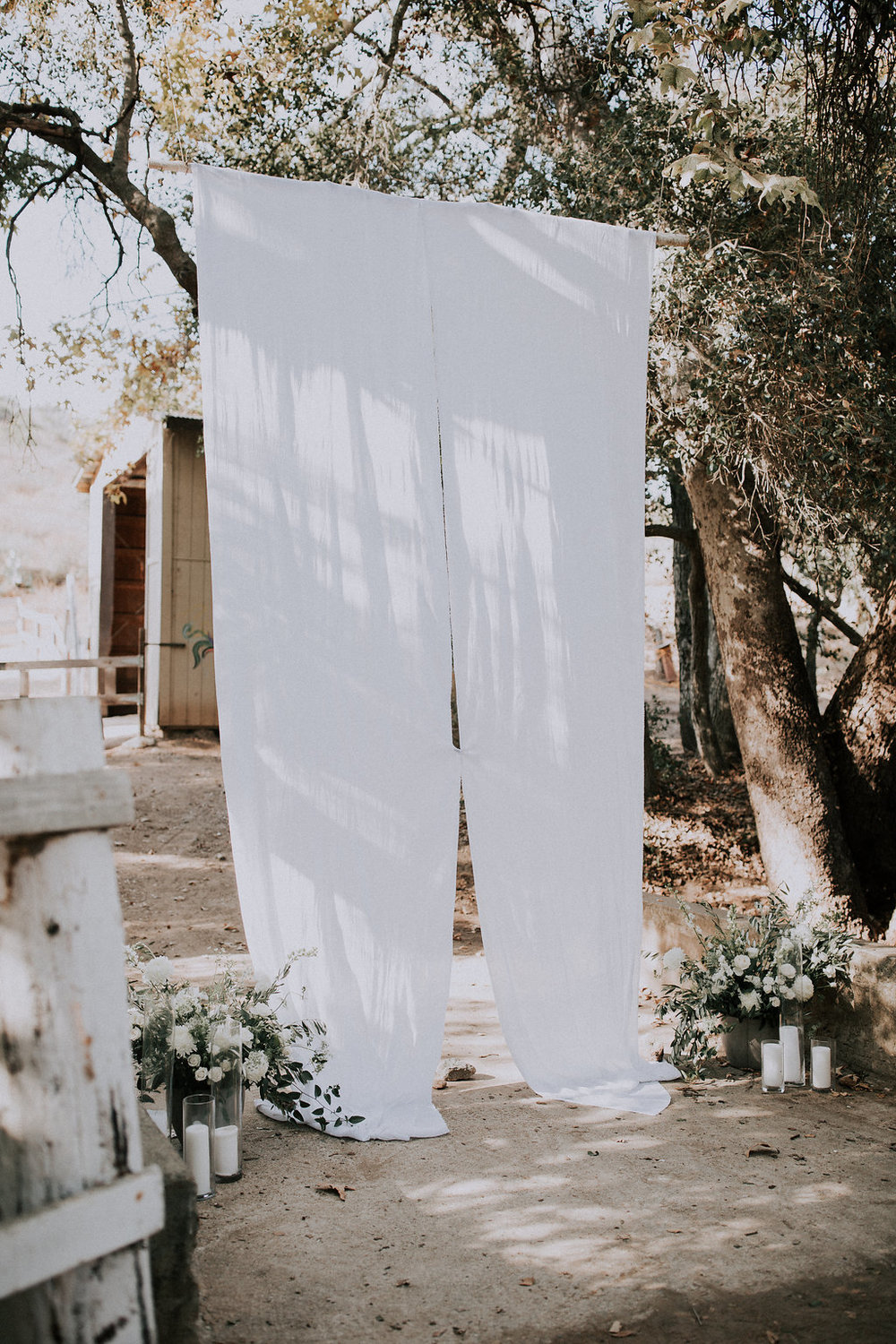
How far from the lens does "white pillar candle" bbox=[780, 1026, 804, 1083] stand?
3.94m

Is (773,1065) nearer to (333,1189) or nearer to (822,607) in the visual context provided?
(333,1189)

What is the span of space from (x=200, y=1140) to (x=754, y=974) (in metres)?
2.19

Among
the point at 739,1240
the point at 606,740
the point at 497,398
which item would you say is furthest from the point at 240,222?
the point at 739,1240

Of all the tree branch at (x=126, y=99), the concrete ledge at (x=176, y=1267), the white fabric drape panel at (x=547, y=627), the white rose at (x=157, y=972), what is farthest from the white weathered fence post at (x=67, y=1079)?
the tree branch at (x=126, y=99)

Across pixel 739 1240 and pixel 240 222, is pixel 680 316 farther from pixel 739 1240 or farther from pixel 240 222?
pixel 739 1240

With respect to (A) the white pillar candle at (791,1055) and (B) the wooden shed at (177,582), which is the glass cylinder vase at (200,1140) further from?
(B) the wooden shed at (177,582)

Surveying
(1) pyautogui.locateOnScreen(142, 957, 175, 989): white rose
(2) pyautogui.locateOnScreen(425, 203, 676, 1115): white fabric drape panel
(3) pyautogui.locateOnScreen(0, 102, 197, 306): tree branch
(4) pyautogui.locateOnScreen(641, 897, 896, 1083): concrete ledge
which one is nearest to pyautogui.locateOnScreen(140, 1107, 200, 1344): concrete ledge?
(1) pyautogui.locateOnScreen(142, 957, 175, 989): white rose

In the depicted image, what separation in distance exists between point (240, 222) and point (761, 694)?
387cm

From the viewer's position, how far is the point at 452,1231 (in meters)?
2.88

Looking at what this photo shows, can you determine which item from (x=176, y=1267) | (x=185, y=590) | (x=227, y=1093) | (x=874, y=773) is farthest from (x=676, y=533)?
(x=176, y=1267)

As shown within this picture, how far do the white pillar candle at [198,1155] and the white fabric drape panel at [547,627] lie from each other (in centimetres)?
120

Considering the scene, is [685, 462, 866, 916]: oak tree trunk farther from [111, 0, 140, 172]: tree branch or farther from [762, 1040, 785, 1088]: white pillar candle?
[111, 0, 140, 172]: tree branch

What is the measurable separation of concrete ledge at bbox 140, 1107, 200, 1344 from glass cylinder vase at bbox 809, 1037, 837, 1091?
8.18 ft

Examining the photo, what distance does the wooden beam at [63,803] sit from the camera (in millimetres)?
1596
